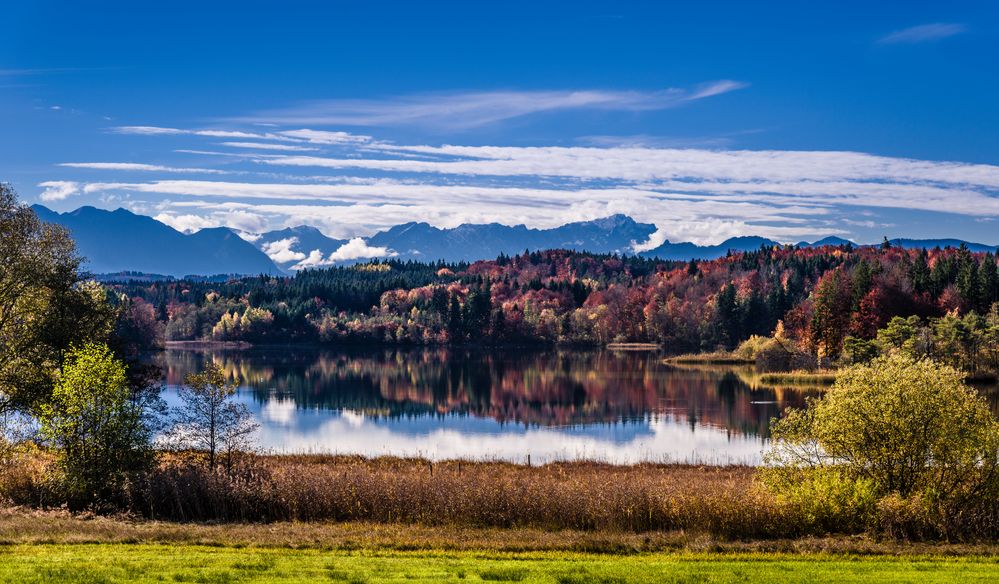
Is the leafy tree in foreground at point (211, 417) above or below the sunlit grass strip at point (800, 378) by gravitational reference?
above

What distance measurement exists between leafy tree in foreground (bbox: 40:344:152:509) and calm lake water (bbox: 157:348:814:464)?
75.6ft

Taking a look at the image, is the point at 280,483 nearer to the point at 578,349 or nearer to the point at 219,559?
the point at 219,559

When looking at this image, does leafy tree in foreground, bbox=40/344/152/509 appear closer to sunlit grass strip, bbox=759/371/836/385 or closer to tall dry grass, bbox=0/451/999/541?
tall dry grass, bbox=0/451/999/541

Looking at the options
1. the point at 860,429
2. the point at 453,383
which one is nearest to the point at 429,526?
the point at 860,429

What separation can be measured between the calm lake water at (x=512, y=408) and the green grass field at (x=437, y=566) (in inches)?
1175

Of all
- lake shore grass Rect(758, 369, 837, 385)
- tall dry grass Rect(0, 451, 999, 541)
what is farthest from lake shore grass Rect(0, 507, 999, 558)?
lake shore grass Rect(758, 369, 837, 385)

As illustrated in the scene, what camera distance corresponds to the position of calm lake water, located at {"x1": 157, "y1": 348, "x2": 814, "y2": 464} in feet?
196

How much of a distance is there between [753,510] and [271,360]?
438 feet

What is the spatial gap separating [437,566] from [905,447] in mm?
17051

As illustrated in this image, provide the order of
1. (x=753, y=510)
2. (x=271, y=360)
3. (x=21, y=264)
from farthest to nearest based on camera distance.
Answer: (x=271, y=360) → (x=21, y=264) → (x=753, y=510)

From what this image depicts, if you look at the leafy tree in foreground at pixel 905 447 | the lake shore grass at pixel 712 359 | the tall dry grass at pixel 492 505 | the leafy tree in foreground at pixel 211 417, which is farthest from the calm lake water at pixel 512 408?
the leafy tree in foreground at pixel 905 447

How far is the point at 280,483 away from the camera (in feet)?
107

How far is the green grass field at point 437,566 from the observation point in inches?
779

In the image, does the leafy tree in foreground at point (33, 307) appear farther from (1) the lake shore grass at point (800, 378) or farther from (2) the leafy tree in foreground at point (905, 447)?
(1) the lake shore grass at point (800, 378)
